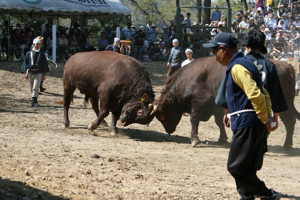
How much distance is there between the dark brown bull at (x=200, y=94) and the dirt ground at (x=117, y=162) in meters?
0.60

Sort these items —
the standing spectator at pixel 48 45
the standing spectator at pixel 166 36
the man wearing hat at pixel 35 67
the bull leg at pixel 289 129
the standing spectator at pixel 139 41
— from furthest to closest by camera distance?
the standing spectator at pixel 166 36
the standing spectator at pixel 139 41
the standing spectator at pixel 48 45
the man wearing hat at pixel 35 67
the bull leg at pixel 289 129

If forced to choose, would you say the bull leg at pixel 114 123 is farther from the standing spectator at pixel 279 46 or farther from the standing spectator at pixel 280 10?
the standing spectator at pixel 280 10

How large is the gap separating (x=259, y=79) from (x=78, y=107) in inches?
392

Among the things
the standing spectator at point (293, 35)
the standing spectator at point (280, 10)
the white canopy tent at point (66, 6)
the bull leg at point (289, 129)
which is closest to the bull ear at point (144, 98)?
Answer: the bull leg at point (289, 129)

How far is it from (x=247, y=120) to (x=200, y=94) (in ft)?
15.0

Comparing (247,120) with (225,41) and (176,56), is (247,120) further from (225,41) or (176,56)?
(176,56)

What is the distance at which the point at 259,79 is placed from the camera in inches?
175

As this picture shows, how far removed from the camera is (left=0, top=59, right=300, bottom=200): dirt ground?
5.28 metres

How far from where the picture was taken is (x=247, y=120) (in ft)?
14.5

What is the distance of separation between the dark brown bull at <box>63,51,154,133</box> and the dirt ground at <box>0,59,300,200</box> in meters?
0.59

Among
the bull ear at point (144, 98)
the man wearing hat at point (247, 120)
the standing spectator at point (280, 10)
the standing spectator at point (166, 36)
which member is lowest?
the bull ear at point (144, 98)

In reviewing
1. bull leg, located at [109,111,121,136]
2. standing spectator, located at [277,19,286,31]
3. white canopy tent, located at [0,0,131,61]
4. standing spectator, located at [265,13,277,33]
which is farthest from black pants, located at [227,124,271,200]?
standing spectator, located at [265,13,277,33]

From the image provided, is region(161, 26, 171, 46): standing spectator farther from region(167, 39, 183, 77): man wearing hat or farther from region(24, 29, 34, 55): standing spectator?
region(167, 39, 183, 77): man wearing hat

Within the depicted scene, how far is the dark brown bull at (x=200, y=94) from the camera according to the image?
8797 millimetres
